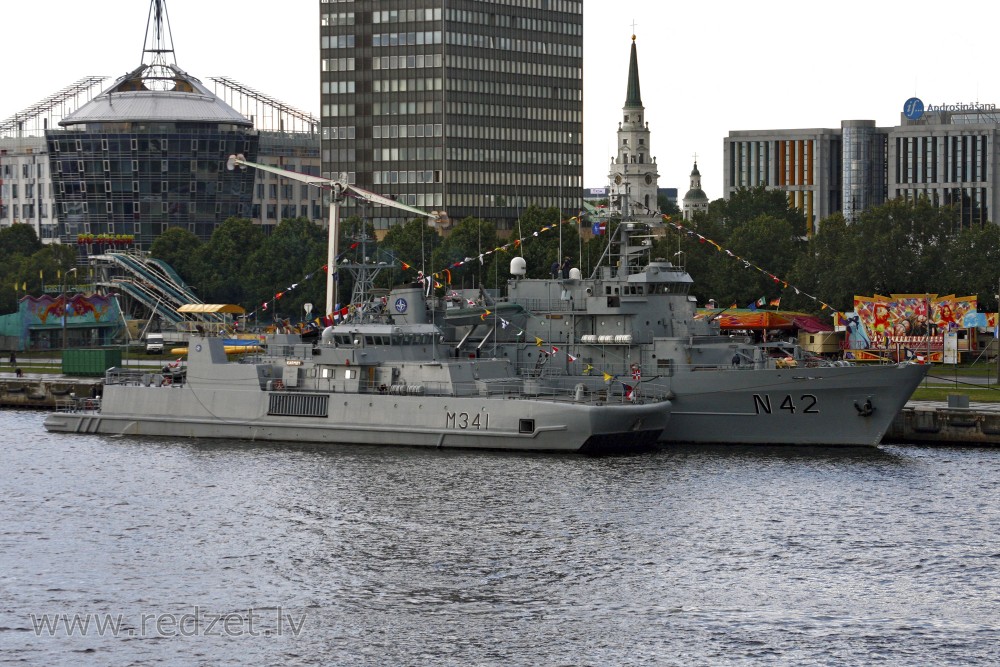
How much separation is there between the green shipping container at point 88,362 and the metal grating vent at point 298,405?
103ft

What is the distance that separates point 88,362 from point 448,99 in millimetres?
73279

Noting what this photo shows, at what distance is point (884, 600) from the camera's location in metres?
36.8

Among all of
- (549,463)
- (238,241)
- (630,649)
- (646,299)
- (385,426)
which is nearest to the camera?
(630,649)

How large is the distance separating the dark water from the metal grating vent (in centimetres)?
537

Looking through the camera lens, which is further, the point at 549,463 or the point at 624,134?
the point at 624,134

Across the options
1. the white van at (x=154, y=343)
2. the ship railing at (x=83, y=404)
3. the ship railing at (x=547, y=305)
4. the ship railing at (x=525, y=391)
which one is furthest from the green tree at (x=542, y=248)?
the ship railing at (x=525, y=391)

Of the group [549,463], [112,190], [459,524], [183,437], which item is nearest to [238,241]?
[112,190]

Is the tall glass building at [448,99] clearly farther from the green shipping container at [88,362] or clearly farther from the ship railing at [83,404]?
the ship railing at [83,404]

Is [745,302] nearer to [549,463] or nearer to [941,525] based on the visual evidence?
[549,463]

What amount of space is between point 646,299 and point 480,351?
7.88 metres

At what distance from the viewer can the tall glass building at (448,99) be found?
515 ft

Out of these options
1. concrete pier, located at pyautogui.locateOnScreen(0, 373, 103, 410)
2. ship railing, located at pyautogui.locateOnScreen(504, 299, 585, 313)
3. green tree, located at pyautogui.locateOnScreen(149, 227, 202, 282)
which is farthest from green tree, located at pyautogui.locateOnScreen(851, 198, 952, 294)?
green tree, located at pyautogui.locateOnScreen(149, 227, 202, 282)

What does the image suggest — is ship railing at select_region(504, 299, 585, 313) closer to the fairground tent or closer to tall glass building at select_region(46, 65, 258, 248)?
the fairground tent

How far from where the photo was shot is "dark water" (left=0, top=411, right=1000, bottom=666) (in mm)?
33844
